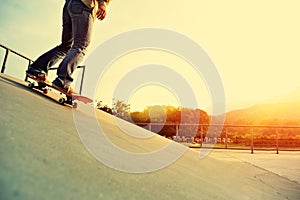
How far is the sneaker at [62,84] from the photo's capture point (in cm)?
260

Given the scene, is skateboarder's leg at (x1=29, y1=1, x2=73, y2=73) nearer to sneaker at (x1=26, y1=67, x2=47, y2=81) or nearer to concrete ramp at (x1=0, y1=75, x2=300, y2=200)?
sneaker at (x1=26, y1=67, x2=47, y2=81)

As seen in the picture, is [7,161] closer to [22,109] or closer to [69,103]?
[22,109]

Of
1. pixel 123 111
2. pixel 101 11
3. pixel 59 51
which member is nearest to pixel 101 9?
pixel 101 11

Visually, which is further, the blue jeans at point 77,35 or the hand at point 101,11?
the hand at point 101,11

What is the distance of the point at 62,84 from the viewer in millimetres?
2635

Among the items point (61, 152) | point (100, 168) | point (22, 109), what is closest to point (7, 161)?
point (61, 152)

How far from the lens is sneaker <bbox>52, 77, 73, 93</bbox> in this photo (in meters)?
2.60

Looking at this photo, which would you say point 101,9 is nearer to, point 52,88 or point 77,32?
point 77,32

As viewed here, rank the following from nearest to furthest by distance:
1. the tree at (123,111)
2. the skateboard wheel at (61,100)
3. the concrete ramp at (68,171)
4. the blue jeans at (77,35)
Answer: the concrete ramp at (68,171) < the blue jeans at (77,35) < the skateboard wheel at (61,100) < the tree at (123,111)

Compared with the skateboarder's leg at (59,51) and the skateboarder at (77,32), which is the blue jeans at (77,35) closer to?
the skateboarder at (77,32)

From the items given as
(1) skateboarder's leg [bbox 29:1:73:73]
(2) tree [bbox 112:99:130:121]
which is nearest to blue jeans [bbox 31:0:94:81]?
(1) skateboarder's leg [bbox 29:1:73:73]

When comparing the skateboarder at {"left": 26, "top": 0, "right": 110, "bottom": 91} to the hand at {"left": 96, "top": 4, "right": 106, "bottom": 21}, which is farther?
the hand at {"left": 96, "top": 4, "right": 106, "bottom": 21}

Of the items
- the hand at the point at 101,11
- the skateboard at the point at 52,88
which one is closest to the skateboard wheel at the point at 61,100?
the skateboard at the point at 52,88

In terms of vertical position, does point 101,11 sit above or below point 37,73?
above
